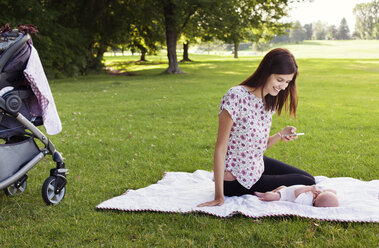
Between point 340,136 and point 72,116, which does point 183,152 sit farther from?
point 72,116

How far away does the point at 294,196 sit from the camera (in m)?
3.53

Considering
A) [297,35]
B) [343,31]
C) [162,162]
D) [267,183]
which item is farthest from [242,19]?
[343,31]

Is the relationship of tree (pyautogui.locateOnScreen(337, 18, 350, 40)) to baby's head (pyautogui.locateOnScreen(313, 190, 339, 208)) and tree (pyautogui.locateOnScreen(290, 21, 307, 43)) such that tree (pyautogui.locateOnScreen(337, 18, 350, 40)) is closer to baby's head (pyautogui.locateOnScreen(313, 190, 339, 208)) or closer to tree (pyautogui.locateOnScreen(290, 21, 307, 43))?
tree (pyautogui.locateOnScreen(290, 21, 307, 43))

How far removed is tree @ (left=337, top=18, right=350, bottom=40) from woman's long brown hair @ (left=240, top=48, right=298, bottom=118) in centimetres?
12682

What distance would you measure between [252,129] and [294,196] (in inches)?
30.3

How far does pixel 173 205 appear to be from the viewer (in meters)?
3.63

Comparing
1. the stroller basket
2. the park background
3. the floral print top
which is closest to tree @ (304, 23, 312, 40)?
the park background

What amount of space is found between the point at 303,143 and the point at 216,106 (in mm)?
4099

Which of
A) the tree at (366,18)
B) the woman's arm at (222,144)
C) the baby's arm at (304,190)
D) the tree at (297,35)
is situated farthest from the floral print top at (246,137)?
the tree at (366,18)

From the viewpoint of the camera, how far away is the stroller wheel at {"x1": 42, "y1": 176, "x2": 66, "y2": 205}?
3660 millimetres

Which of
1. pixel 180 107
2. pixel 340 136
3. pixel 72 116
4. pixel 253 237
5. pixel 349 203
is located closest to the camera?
pixel 253 237

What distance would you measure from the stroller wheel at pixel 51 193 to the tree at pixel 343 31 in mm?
127738

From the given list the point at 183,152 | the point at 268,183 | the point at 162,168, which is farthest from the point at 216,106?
the point at 268,183

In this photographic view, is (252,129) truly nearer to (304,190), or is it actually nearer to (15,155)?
(304,190)
